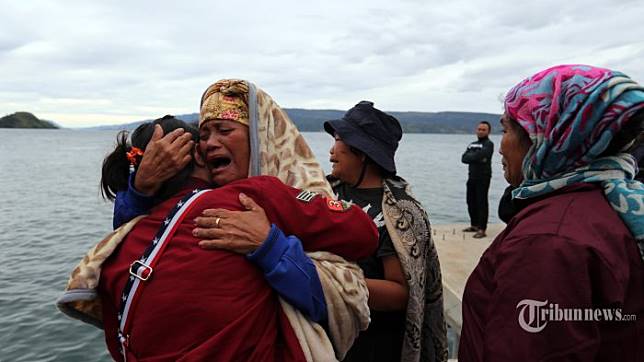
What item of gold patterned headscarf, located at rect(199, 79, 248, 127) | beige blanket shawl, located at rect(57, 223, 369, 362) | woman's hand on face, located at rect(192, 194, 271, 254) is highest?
gold patterned headscarf, located at rect(199, 79, 248, 127)

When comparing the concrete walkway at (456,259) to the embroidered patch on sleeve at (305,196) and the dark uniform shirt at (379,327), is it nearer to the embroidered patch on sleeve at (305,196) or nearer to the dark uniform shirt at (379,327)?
the dark uniform shirt at (379,327)

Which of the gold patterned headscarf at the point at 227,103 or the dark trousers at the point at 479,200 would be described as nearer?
the gold patterned headscarf at the point at 227,103

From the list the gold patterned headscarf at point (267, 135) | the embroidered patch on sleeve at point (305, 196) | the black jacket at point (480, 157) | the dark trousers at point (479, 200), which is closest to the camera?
the embroidered patch on sleeve at point (305, 196)

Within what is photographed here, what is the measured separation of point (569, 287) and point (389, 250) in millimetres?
1283

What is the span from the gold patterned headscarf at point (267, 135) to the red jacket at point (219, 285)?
24 cm

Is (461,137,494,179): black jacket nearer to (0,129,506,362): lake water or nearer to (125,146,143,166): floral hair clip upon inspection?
(0,129,506,362): lake water

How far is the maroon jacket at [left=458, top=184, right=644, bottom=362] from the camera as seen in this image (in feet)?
4.03

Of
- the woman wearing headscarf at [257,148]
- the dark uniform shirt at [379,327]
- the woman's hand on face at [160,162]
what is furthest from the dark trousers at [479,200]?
the woman's hand on face at [160,162]

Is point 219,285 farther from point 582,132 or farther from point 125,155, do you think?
point 582,132

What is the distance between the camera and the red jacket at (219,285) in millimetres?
1325

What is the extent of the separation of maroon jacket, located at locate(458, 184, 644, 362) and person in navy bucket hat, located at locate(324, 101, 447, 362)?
99cm

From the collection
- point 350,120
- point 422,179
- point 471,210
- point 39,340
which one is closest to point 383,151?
point 350,120

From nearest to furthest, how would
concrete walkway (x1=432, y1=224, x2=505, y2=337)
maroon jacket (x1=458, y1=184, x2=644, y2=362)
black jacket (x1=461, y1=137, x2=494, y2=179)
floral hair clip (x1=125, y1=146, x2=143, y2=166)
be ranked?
maroon jacket (x1=458, y1=184, x2=644, y2=362) < floral hair clip (x1=125, y1=146, x2=143, y2=166) < concrete walkway (x1=432, y1=224, x2=505, y2=337) < black jacket (x1=461, y1=137, x2=494, y2=179)

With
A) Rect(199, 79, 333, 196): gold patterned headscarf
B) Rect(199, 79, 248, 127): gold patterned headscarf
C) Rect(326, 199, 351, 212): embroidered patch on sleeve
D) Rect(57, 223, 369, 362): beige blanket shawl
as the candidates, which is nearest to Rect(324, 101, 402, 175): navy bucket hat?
Rect(199, 79, 333, 196): gold patterned headscarf
